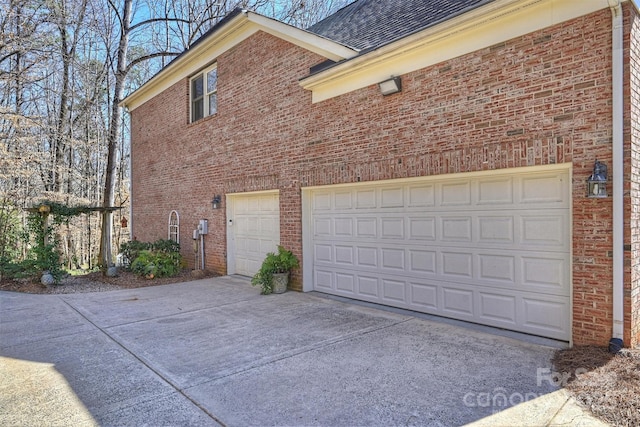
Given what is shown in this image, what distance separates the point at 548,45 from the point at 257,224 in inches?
256

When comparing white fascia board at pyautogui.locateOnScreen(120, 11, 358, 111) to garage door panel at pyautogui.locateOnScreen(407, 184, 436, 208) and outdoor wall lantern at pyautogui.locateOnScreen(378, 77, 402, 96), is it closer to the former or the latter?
outdoor wall lantern at pyautogui.locateOnScreen(378, 77, 402, 96)

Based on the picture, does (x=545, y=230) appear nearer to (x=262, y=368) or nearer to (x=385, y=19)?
(x=262, y=368)

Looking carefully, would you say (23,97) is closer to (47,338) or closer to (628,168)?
(47,338)

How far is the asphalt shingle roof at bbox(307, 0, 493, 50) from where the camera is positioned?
5914mm

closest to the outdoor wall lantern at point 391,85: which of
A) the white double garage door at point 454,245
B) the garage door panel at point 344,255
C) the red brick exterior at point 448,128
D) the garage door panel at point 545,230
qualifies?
the red brick exterior at point 448,128

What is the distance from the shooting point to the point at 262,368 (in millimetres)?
3926

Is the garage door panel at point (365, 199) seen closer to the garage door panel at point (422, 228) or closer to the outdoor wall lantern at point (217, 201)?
the garage door panel at point (422, 228)

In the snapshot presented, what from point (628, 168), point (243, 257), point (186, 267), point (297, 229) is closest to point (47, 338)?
point (297, 229)

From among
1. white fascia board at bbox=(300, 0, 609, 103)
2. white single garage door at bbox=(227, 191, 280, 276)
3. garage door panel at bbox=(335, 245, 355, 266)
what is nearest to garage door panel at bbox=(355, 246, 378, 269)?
garage door panel at bbox=(335, 245, 355, 266)

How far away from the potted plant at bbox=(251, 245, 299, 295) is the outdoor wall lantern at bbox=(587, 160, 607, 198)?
505cm

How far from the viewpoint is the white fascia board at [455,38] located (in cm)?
445

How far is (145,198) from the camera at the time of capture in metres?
13.6

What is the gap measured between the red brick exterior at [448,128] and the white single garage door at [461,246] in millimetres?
258

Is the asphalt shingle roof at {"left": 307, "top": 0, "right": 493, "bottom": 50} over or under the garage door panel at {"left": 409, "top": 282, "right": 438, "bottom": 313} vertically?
over
